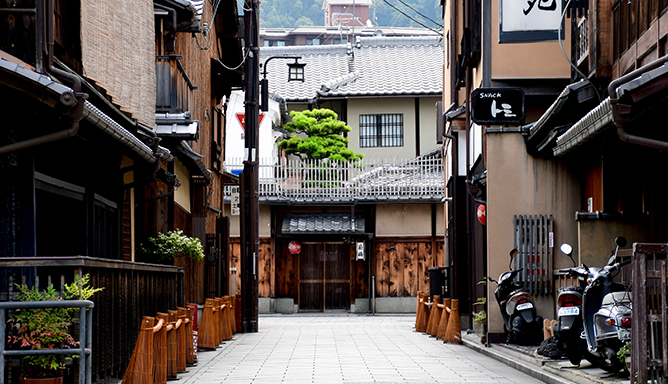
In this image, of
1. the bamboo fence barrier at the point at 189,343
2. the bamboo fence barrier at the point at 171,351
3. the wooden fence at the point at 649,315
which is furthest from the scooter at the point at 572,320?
the bamboo fence barrier at the point at 189,343

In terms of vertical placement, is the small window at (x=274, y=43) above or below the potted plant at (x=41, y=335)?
above

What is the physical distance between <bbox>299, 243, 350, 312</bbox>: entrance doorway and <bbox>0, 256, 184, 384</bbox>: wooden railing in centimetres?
2525

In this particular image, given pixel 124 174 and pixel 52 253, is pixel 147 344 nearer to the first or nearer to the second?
pixel 52 253

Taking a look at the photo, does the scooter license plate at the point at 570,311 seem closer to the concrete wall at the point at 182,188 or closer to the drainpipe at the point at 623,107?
the drainpipe at the point at 623,107

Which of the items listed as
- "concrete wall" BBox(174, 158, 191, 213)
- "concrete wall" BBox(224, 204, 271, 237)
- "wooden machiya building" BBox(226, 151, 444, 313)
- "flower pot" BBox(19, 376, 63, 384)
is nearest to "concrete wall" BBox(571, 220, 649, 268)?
"flower pot" BBox(19, 376, 63, 384)

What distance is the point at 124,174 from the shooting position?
16.5m

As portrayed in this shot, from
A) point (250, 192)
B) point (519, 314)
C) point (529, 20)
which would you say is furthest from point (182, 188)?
point (519, 314)

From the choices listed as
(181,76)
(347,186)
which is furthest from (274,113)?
(181,76)

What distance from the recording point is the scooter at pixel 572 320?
1193 centimetres

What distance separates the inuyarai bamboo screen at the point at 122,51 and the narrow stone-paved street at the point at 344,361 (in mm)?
4480

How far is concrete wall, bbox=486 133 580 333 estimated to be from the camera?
1758 centimetres

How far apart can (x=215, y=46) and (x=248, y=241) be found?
23.3 feet

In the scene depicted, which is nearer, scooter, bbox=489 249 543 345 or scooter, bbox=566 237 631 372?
scooter, bbox=566 237 631 372

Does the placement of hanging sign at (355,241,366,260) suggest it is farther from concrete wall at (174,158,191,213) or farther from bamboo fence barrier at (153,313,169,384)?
bamboo fence barrier at (153,313,169,384)
